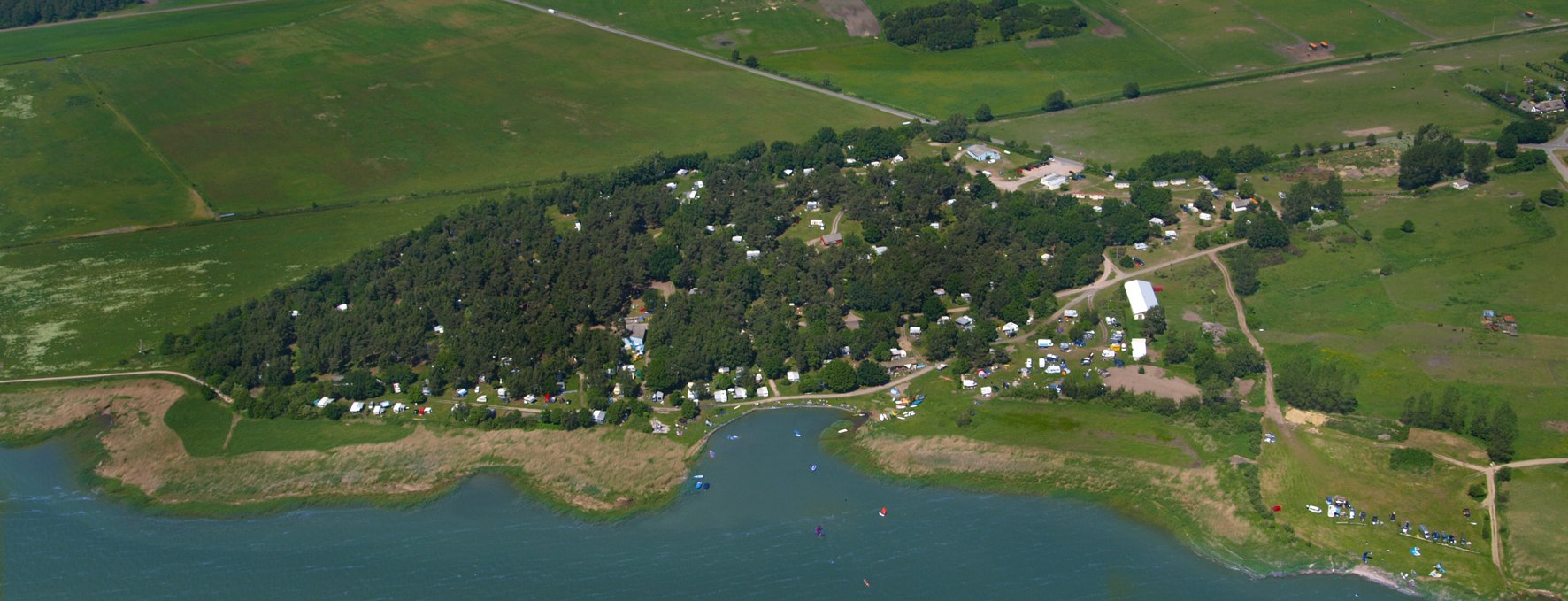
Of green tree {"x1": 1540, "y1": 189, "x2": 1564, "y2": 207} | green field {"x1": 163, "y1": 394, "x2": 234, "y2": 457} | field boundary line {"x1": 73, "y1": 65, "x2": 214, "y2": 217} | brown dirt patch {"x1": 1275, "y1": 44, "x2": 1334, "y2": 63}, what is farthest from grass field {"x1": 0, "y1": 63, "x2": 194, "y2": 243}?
green tree {"x1": 1540, "y1": 189, "x2": 1564, "y2": 207}

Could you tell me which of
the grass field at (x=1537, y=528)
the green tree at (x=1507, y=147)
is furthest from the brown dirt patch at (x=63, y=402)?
→ the green tree at (x=1507, y=147)

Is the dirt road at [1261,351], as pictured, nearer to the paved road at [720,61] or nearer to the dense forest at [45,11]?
the paved road at [720,61]

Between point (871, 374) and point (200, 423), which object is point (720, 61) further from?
point (200, 423)

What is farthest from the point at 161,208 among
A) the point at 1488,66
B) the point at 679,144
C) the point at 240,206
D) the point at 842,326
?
the point at 1488,66

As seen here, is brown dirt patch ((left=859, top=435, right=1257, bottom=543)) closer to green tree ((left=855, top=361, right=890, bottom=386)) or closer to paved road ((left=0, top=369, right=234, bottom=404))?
green tree ((left=855, top=361, right=890, bottom=386))

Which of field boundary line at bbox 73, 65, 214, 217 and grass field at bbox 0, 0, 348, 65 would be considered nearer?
field boundary line at bbox 73, 65, 214, 217
